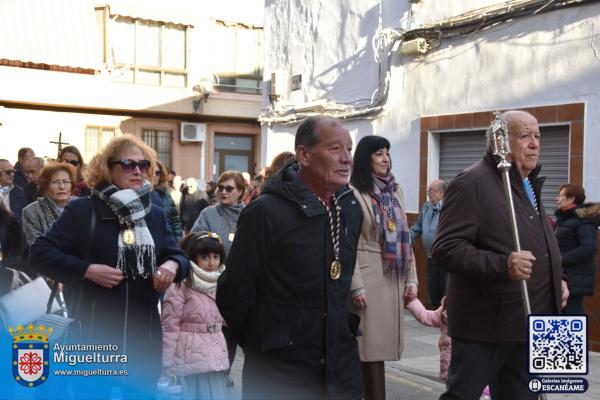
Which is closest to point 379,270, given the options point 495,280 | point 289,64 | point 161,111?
point 495,280

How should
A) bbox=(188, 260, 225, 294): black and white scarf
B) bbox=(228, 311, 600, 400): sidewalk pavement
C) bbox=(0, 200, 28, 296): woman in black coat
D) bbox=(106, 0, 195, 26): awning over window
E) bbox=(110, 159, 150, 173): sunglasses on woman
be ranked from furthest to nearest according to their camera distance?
bbox=(106, 0, 195, 26): awning over window < bbox=(228, 311, 600, 400): sidewalk pavement < bbox=(188, 260, 225, 294): black and white scarf < bbox=(0, 200, 28, 296): woman in black coat < bbox=(110, 159, 150, 173): sunglasses on woman

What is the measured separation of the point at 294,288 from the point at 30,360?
6.59 ft

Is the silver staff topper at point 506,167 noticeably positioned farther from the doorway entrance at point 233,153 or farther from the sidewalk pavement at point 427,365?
the doorway entrance at point 233,153

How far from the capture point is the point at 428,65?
1055cm

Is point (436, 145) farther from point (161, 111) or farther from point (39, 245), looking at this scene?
point (161, 111)

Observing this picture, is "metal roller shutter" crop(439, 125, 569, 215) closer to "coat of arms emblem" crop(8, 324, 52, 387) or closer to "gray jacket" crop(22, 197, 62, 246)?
"gray jacket" crop(22, 197, 62, 246)

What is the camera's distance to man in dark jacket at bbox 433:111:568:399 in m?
4.19

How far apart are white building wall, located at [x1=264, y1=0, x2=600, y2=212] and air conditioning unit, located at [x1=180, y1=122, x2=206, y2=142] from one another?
32.9 feet

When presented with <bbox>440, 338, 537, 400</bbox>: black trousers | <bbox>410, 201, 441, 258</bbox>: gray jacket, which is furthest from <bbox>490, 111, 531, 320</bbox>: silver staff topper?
<bbox>410, 201, 441, 258</bbox>: gray jacket

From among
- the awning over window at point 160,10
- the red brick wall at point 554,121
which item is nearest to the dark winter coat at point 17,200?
the red brick wall at point 554,121

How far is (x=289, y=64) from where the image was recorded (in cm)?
1366

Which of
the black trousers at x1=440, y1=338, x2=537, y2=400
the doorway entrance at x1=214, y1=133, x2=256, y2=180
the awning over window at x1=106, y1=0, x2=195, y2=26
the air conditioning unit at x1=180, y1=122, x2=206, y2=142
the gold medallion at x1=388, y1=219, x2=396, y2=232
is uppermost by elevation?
the awning over window at x1=106, y1=0, x2=195, y2=26

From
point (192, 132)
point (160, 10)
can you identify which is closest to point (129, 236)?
point (192, 132)

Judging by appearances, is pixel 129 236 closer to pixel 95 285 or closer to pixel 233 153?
pixel 95 285
